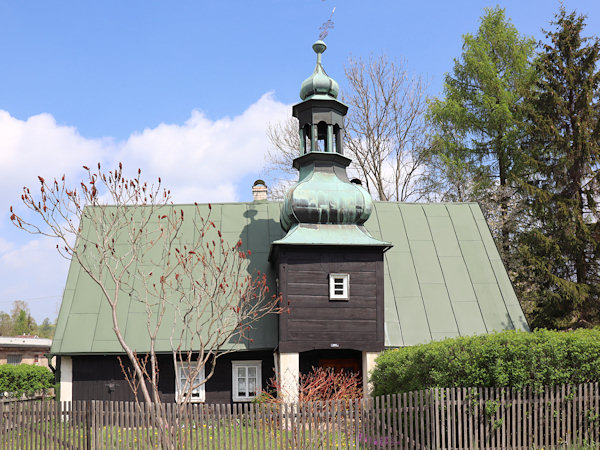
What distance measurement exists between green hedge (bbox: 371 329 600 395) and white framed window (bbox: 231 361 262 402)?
6937 mm

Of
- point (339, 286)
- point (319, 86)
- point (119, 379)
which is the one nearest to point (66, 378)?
point (119, 379)

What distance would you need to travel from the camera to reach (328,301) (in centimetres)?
1644

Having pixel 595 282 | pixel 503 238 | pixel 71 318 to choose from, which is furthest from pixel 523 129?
pixel 71 318

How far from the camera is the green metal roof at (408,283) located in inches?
687

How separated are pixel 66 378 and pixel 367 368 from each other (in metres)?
8.48

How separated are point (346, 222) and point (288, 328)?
3.42 m

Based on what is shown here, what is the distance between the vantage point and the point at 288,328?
16.1m

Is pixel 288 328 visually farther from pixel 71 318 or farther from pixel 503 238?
pixel 503 238

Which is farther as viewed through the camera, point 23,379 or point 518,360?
point 23,379

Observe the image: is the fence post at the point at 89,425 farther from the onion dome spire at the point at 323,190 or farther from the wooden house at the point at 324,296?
the onion dome spire at the point at 323,190

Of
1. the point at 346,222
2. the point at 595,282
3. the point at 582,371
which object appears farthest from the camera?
the point at 595,282

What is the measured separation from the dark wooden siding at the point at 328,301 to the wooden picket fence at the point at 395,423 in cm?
471

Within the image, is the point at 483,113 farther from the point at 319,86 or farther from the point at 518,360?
the point at 518,360

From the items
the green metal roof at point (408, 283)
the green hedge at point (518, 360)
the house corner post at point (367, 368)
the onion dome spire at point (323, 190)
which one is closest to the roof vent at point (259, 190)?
the green metal roof at point (408, 283)
